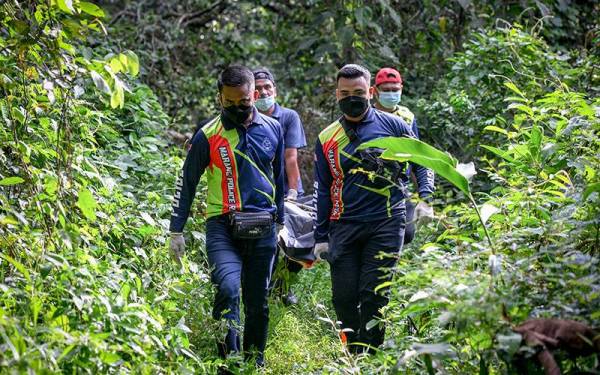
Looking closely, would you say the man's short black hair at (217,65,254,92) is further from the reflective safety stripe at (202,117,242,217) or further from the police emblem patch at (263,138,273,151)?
the police emblem patch at (263,138,273,151)

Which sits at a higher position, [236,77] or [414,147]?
[236,77]

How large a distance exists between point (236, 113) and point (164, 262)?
3.99 feet

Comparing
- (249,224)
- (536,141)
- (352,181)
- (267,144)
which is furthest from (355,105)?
(536,141)

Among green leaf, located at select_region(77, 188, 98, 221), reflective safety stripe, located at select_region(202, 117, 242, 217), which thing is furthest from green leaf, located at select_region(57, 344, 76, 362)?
reflective safety stripe, located at select_region(202, 117, 242, 217)

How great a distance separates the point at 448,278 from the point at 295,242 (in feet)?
12.6

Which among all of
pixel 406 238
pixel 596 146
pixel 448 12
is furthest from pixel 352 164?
pixel 448 12

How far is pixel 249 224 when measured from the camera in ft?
21.0

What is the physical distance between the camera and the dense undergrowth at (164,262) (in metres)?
3.90

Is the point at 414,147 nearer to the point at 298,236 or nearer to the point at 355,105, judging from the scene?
the point at 355,105

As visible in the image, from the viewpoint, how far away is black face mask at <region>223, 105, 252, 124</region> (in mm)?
6559

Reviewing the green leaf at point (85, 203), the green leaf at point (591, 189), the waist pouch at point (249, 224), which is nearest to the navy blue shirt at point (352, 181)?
the waist pouch at point (249, 224)

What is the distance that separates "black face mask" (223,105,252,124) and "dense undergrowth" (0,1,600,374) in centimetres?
94

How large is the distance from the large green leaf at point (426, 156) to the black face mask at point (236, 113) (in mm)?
2207

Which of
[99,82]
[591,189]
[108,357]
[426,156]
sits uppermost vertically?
[99,82]
